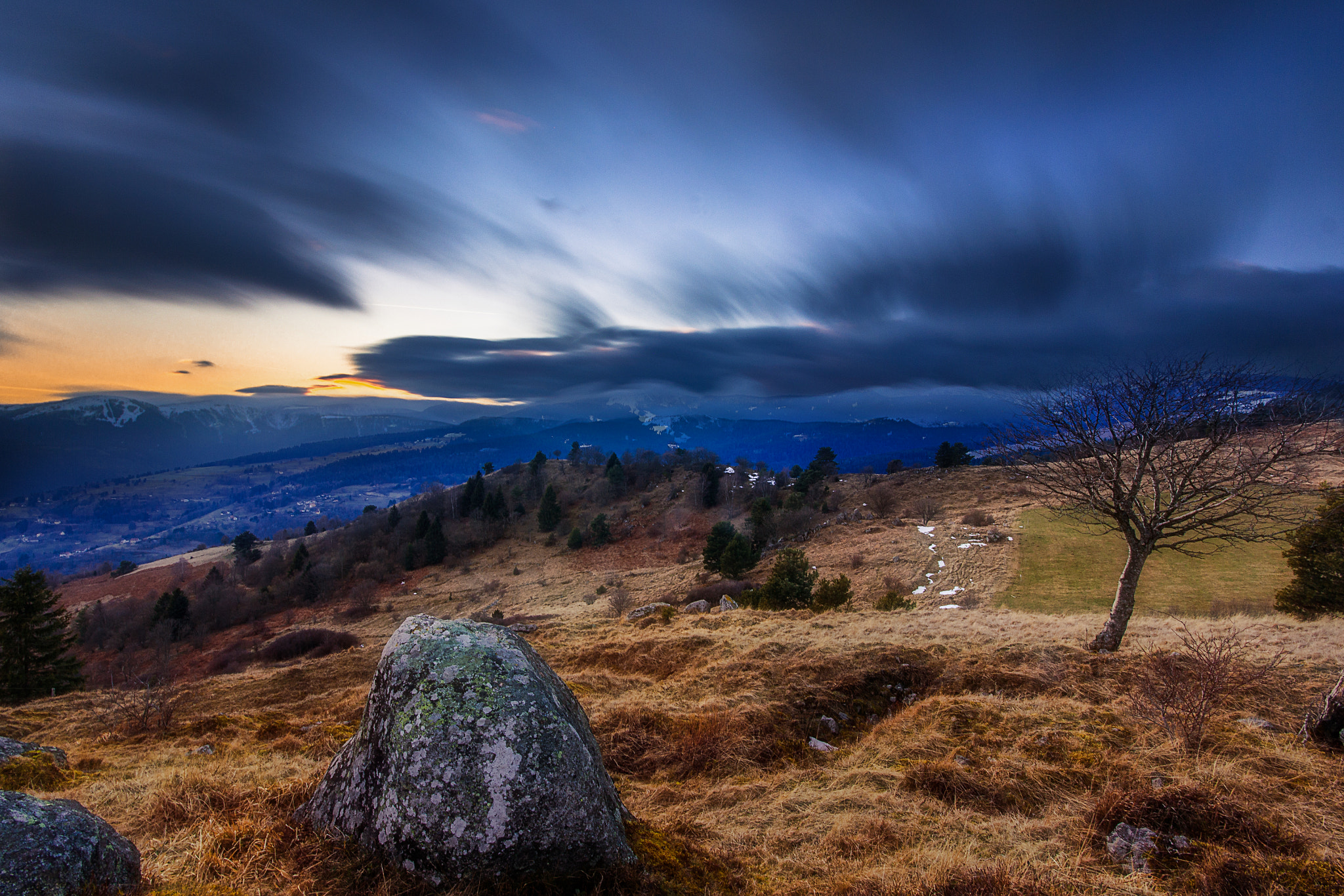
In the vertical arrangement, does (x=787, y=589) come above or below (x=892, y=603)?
above

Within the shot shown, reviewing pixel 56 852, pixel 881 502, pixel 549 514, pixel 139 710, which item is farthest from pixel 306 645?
pixel 881 502

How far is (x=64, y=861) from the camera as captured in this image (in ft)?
9.82

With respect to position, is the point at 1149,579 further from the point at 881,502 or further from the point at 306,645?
the point at 306,645

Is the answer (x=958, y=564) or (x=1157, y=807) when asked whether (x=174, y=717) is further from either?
(x=958, y=564)

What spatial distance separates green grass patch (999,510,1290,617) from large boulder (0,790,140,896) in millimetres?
26956

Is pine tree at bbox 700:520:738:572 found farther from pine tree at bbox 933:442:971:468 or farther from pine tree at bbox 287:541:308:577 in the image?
pine tree at bbox 287:541:308:577

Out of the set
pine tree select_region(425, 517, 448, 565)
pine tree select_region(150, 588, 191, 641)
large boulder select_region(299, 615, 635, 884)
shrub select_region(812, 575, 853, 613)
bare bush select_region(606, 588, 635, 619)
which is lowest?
pine tree select_region(150, 588, 191, 641)

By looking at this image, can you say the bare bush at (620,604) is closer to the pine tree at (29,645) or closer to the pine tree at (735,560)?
the pine tree at (735,560)

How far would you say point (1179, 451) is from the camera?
11.1m

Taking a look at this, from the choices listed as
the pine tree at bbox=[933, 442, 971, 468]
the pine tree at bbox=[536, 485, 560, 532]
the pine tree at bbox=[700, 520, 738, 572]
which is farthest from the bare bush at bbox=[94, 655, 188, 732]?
the pine tree at bbox=[933, 442, 971, 468]

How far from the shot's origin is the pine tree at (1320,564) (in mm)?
16734

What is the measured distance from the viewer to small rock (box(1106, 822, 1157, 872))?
4.13 m

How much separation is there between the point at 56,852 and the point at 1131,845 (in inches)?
305

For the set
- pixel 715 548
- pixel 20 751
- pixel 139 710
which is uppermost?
pixel 20 751
